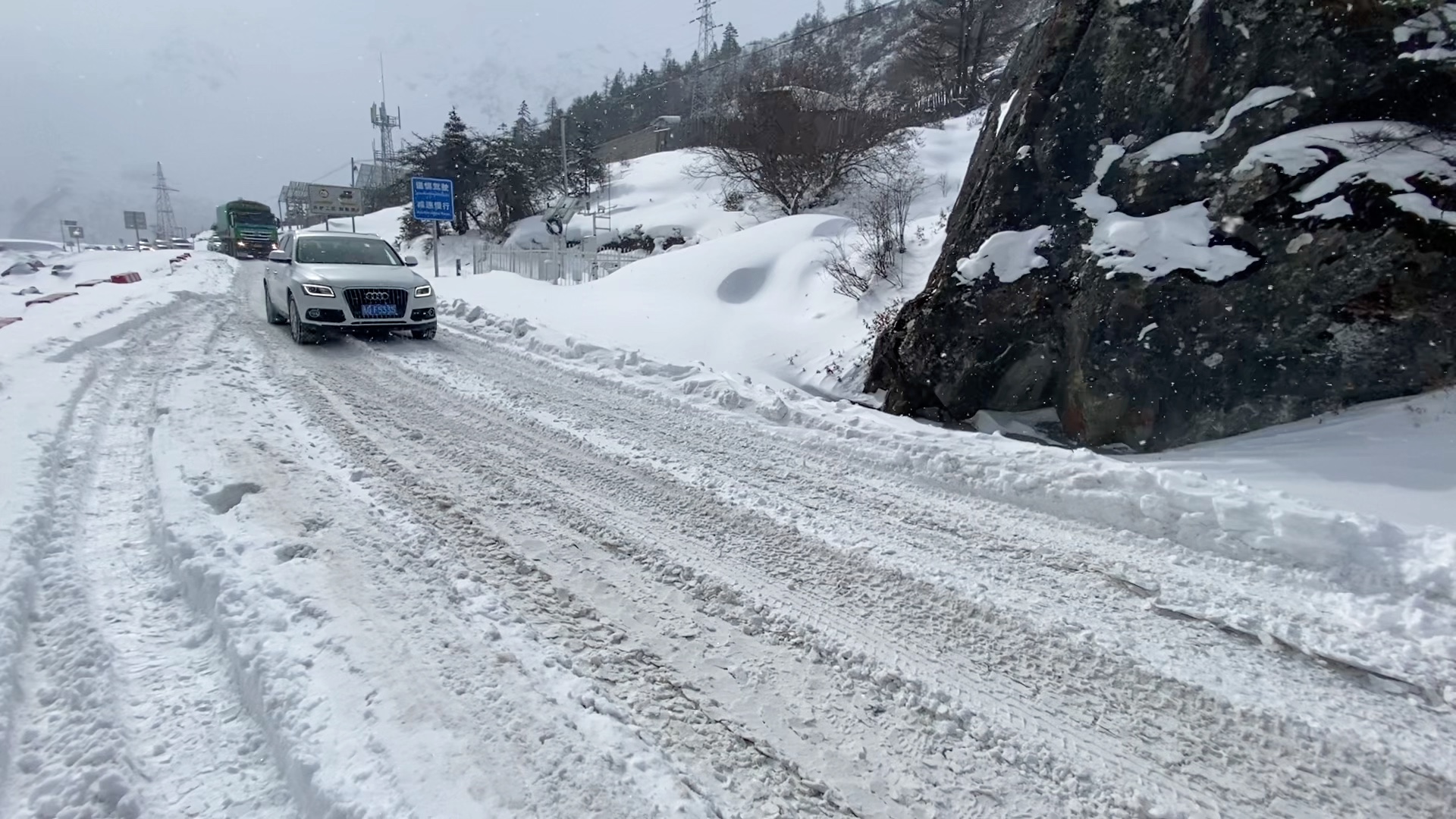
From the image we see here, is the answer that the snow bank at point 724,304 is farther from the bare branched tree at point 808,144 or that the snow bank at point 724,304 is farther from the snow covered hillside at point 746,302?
the bare branched tree at point 808,144

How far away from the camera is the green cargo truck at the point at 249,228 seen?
39594 mm

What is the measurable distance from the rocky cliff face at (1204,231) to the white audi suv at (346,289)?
679 centimetres

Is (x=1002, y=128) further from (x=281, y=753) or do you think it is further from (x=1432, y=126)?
(x=281, y=753)

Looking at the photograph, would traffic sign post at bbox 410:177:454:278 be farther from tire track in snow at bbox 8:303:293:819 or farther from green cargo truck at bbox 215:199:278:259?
green cargo truck at bbox 215:199:278:259

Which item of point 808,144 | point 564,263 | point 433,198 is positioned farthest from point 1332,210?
point 433,198

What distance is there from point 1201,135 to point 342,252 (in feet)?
36.4

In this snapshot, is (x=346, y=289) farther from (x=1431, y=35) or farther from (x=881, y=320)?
(x=1431, y=35)

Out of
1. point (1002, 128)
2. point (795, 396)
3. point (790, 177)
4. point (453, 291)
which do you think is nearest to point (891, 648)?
point (795, 396)

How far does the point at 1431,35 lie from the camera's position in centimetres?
500

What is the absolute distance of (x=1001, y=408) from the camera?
621cm

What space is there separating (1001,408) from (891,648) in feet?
13.6

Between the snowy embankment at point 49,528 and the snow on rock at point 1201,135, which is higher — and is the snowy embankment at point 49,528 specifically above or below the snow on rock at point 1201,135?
below

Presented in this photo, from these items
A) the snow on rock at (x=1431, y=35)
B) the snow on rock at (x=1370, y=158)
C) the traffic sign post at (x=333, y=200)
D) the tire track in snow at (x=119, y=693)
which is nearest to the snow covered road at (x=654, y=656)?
the tire track in snow at (x=119, y=693)

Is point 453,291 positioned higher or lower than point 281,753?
higher
